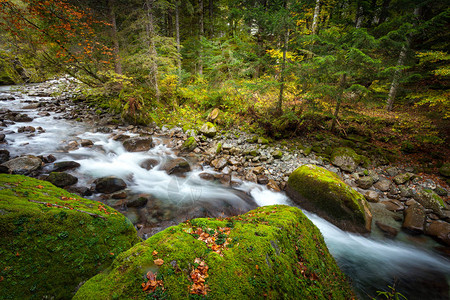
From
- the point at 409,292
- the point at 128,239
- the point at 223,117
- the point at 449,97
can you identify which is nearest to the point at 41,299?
the point at 128,239

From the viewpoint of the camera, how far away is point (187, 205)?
6.89 m

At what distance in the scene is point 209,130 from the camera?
1146cm

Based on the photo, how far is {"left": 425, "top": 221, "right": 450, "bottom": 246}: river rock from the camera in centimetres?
558

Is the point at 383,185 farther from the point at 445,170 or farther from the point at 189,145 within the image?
the point at 189,145

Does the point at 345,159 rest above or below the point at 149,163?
above

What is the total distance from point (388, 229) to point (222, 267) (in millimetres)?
7365

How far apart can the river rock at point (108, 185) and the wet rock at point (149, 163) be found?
202 centimetres

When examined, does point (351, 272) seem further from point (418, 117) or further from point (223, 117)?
point (418, 117)

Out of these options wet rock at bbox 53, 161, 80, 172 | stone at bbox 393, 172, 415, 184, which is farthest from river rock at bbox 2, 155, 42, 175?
stone at bbox 393, 172, 415, 184

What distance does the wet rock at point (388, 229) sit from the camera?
19.9 ft

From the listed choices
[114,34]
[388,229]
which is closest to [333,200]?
[388,229]

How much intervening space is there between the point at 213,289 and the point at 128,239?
2.22m

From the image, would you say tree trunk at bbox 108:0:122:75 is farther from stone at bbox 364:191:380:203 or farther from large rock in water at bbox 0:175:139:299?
stone at bbox 364:191:380:203

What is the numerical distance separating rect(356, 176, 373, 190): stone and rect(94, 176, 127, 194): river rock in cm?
1037
